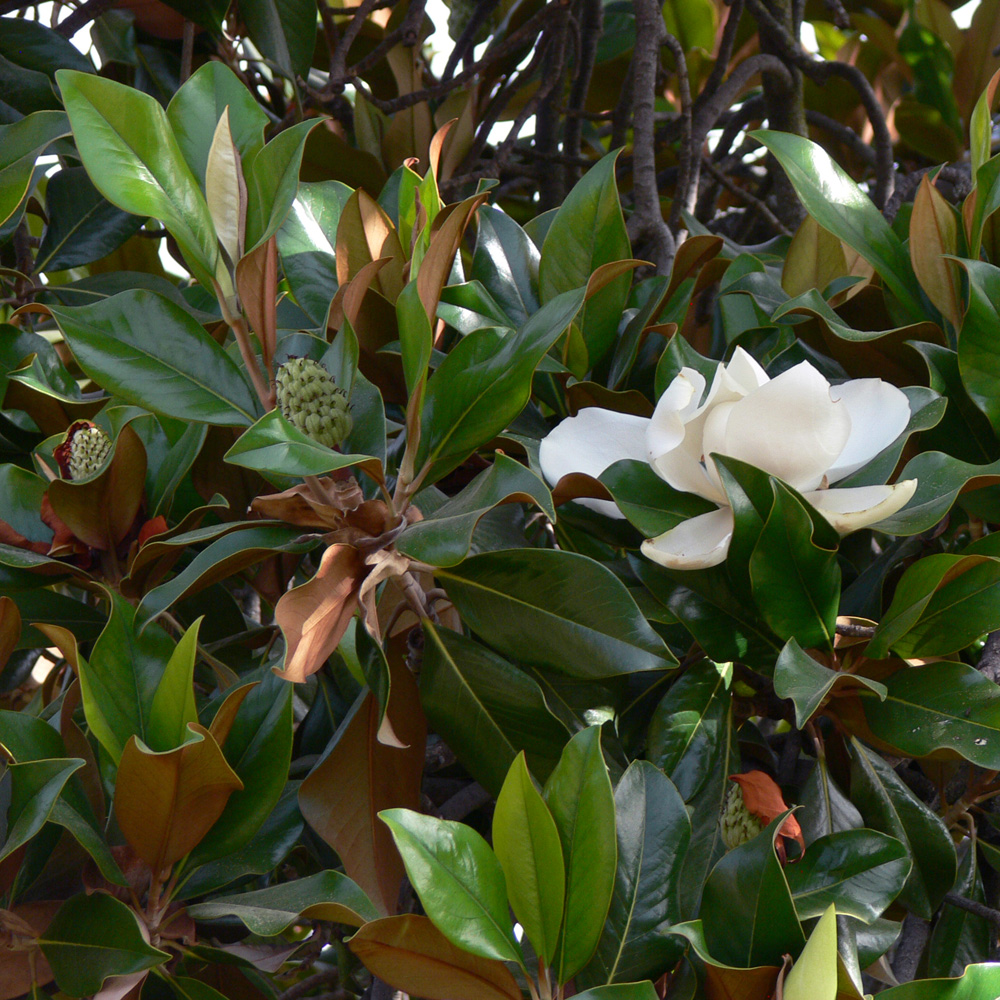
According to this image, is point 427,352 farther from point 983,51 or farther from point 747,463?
point 983,51

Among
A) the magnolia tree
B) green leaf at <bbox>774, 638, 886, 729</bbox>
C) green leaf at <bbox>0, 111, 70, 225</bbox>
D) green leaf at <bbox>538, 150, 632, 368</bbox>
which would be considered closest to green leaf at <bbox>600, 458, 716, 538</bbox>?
the magnolia tree

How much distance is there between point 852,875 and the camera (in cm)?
62

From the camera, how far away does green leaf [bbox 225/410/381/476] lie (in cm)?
56

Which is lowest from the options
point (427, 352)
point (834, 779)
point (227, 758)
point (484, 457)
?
point (834, 779)

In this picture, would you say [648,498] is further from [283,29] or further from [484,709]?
[283,29]

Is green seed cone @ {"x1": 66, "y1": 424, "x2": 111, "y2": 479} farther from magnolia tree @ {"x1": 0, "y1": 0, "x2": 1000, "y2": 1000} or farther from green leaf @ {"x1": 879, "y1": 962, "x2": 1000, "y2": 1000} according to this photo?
green leaf @ {"x1": 879, "y1": 962, "x2": 1000, "y2": 1000}

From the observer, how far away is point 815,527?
24.8 inches

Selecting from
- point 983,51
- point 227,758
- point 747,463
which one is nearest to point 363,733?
point 227,758

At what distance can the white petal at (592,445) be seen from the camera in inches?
27.6

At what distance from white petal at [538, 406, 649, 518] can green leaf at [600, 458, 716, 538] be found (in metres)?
0.02

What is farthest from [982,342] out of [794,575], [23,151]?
[23,151]

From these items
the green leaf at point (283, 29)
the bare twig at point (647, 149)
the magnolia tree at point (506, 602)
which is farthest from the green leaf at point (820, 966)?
the green leaf at point (283, 29)

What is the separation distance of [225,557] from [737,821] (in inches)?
15.6

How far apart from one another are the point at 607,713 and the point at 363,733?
0.59 ft
